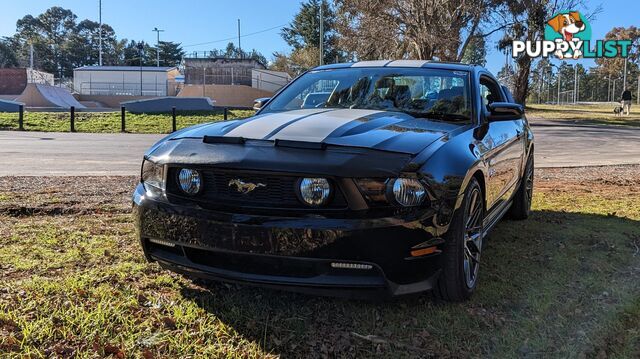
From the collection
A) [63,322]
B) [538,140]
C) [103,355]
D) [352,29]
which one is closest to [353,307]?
[103,355]

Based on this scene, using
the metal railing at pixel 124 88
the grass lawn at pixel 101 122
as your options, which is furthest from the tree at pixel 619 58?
the grass lawn at pixel 101 122

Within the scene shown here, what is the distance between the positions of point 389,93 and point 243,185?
179cm

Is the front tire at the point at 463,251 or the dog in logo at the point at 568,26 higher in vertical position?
the dog in logo at the point at 568,26

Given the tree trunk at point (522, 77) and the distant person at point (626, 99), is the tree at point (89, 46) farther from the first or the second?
the distant person at point (626, 99)

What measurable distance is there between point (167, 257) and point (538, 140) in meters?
15.7

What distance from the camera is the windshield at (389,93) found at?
156 inches

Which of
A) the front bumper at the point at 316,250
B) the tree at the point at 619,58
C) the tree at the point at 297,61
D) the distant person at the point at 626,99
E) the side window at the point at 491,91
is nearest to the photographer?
the front bumper at the point at 316,250

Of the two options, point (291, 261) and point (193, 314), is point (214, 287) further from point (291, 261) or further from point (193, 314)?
point (291, 261)

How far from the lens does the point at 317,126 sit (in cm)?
314

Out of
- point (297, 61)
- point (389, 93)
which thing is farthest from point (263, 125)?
point (297, 61)

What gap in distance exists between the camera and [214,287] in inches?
135

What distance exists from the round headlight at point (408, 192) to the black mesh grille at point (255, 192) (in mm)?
263

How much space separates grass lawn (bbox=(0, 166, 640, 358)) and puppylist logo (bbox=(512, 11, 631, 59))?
31074mm

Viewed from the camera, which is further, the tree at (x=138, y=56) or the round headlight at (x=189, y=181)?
the tree at (x=138, y=56)
